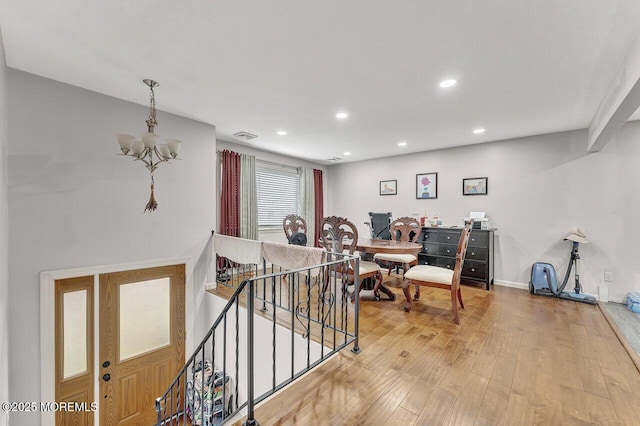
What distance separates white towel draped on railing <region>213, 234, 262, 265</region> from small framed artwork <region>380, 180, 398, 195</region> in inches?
134

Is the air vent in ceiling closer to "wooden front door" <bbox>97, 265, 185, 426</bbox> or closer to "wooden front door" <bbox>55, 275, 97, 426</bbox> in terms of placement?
"wooden front door" <bbox>97, 265, 185, 426</bbox>

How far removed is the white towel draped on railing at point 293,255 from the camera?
8.93ft

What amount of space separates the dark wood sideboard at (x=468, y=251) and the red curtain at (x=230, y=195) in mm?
3369

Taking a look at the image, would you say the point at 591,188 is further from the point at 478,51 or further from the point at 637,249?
the point at 478,51

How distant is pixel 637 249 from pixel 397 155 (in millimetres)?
3755

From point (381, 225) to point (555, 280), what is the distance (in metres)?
2.66

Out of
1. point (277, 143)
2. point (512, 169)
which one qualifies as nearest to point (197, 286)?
point (277, 143)

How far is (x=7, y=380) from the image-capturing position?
7.45 ft

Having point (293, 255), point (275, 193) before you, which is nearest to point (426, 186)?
point (275, 193)

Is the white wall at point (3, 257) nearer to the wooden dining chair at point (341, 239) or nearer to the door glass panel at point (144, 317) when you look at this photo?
the door glass panel at point (144, 317)

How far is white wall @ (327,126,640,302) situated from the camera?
357cm

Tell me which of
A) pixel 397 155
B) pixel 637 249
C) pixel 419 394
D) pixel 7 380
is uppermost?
pixel 397 155

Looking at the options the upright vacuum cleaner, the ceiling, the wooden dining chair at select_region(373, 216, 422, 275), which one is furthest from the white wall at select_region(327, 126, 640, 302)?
the wooden dining chair at select_region(373, 216, 422, 275)

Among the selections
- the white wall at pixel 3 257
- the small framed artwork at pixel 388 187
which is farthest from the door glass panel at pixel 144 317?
the small framed artwork at pixel 388 187
